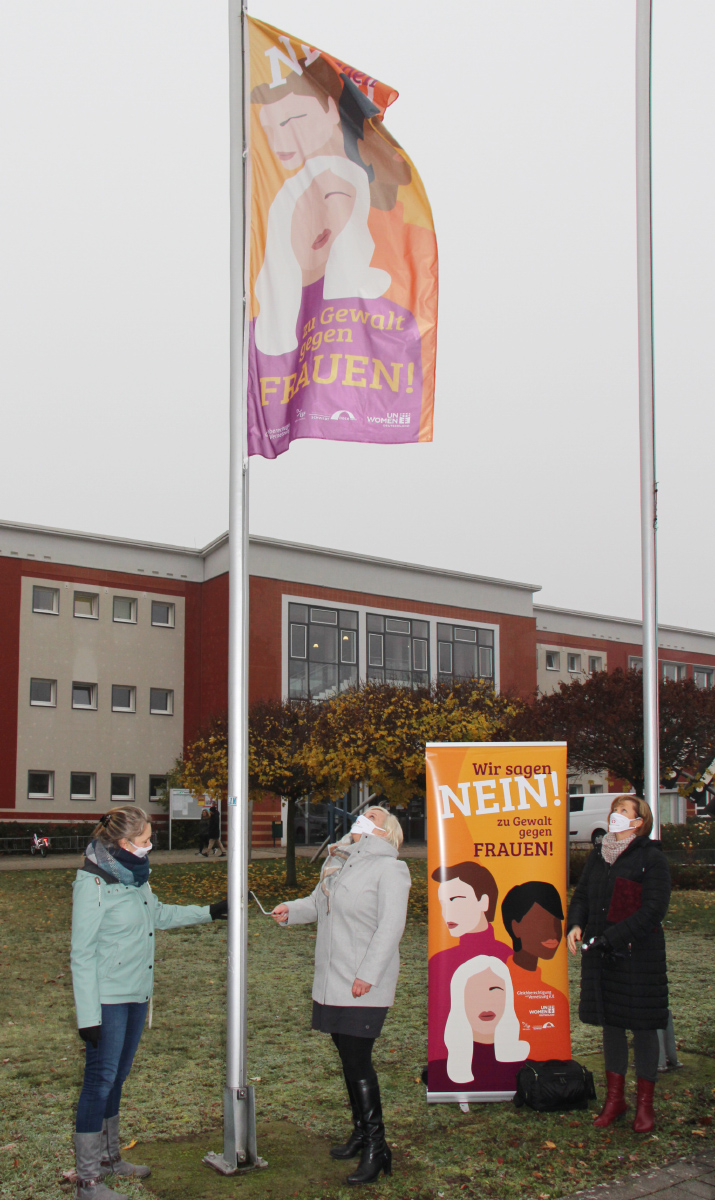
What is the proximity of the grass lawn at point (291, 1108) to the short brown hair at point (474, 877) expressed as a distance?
1.32 m

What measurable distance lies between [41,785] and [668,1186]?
37.2 m

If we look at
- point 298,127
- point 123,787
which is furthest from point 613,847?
point 123,787

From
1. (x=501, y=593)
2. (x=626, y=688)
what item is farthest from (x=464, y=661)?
(x=626, y=688)

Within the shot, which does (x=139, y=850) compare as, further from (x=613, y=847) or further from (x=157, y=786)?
(x=157, y=786)

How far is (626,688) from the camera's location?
24.2 meters

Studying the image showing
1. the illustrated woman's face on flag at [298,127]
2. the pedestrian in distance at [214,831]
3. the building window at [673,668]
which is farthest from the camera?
the building window at [673,668]

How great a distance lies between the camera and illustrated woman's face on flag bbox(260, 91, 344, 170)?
652 cm

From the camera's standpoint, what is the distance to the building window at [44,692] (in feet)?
132

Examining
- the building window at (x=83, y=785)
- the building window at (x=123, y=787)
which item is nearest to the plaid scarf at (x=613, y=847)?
the building window at (x=83, y=785)

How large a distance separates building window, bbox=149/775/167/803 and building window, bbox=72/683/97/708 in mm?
3958

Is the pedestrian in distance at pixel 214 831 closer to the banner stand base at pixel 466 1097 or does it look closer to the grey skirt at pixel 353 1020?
the banner stand base at pixel 466 1097

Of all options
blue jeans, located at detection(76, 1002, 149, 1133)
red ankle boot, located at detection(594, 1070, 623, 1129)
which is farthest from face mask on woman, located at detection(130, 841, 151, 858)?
red ankle boot, located at detection(594, 1070, 623, 1129)

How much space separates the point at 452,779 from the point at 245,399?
2812mm

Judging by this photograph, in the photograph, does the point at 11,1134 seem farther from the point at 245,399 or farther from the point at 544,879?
the point at 245,399
